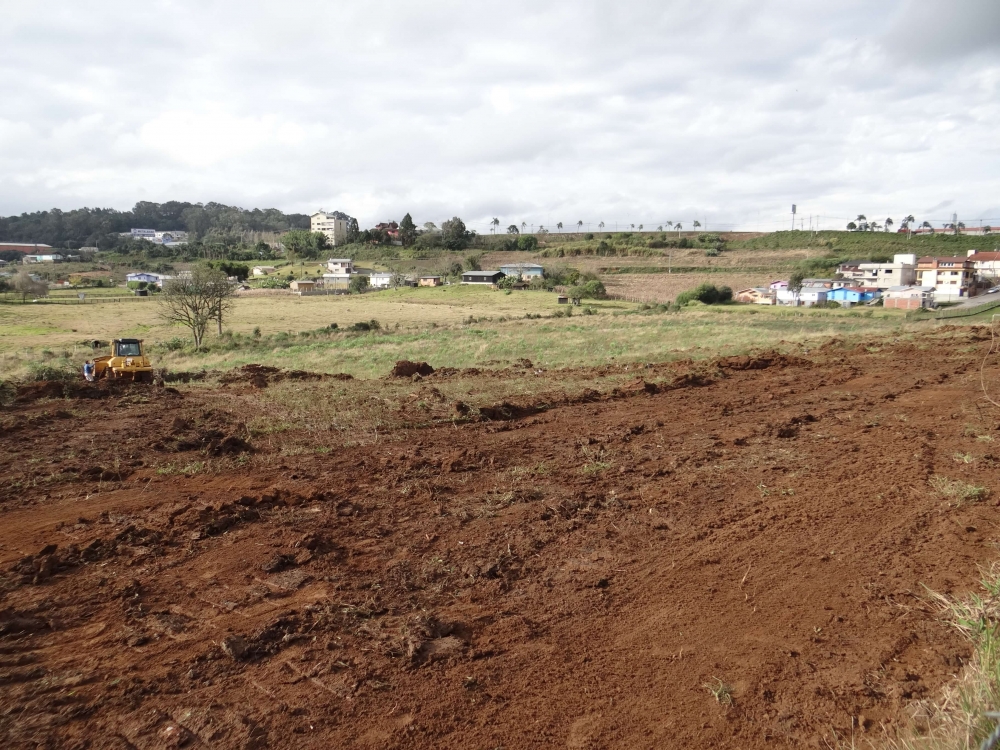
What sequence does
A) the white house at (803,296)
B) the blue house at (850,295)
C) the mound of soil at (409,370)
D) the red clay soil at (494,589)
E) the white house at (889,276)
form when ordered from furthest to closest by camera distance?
the white house at (889,276) < the white house at (803,296) < the blue house at (850,295) < the mound of soil at (409,370) < the red clay soil at (494,589)

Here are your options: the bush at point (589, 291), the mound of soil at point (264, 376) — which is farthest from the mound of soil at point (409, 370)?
the bush at point (589, 291)

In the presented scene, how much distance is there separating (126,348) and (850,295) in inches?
2848

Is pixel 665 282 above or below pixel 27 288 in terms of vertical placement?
below

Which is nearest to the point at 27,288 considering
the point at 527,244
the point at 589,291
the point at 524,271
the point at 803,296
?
the point at 524,271

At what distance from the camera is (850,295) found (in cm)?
7169

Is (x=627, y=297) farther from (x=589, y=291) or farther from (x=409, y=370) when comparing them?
(x=409, y=370)

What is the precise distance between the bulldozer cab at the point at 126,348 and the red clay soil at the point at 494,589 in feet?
40.8

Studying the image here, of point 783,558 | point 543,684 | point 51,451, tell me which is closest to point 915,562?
point 783,558

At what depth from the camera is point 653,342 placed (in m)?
31.5

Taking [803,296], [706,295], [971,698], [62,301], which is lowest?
[971,698]

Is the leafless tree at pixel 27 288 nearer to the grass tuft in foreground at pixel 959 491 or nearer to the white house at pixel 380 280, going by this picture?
the white house at pixel 380 280

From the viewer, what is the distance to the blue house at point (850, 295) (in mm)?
70688

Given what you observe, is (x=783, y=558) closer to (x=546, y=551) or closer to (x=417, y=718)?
(x=546, y=551)

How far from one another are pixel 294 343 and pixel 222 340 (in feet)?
16.8
